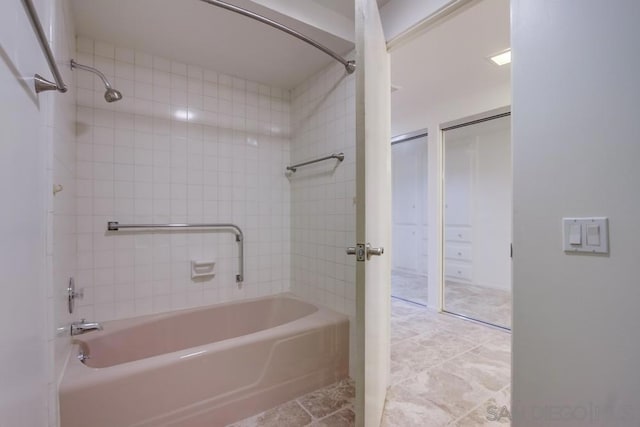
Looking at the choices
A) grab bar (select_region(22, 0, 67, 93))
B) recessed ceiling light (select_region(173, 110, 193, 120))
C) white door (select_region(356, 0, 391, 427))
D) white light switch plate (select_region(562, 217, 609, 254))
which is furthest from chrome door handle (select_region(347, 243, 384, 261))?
recessed ceiling light (select_region(173, 110, 193, 120))

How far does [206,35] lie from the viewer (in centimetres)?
179

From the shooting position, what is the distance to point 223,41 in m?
1.85

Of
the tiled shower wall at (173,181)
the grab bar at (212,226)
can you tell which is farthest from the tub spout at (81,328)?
the grab bar at (212,226)

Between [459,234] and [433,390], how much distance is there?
9.42 ft

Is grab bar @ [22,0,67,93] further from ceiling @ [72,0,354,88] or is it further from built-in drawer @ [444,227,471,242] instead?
built-in drawer @ [444,227,471,242]

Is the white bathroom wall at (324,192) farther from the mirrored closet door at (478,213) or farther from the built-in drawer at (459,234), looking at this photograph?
the built-in drawer at (459,234)

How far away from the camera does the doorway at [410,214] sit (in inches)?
171

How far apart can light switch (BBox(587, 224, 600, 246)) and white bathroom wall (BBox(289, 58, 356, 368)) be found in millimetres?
1240

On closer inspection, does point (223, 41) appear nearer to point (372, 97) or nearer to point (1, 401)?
point (372, 97)

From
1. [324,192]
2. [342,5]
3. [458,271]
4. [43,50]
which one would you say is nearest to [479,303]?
[458,271]

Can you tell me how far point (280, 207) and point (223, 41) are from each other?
132 centimetres

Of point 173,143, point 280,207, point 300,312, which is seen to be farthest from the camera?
point 280,207

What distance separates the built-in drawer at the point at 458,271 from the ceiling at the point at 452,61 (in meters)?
2.19

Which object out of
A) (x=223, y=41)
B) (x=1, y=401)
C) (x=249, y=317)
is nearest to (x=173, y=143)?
(x=223, y=41)
